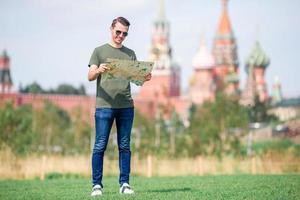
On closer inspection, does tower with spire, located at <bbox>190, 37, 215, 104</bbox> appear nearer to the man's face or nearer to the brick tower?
the brick tower

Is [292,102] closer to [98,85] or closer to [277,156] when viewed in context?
[277,156]

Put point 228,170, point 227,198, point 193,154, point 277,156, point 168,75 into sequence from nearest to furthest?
1. point 227,198
2. point 228,170
3. point 277,156
4. point 193,154
5. point 168,75

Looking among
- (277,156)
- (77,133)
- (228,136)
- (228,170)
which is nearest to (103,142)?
(228,170)

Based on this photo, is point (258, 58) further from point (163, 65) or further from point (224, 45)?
point (163, 65)

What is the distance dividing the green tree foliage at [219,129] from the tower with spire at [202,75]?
77229 mm

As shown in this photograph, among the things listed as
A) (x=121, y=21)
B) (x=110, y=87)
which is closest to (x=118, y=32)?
(x=121, y=21)

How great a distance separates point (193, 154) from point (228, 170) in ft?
26.2

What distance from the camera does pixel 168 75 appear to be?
117000mm

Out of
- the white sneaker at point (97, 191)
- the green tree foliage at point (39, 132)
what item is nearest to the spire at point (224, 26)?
the green tree foliage at point (39, 132)

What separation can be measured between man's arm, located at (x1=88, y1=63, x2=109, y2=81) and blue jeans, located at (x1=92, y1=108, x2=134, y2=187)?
26 centimetres

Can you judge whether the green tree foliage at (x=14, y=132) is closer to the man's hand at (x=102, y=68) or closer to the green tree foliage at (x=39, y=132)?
the green tree foliage at (x=39, y=132)

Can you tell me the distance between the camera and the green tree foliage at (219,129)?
2361 cm

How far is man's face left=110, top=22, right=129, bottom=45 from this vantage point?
506 cm

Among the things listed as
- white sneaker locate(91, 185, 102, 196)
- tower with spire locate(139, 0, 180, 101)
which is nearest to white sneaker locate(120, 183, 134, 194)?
white sneaker locate(91, 185, 102, 196)
